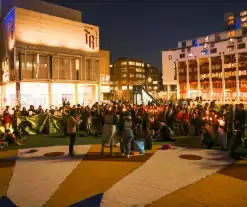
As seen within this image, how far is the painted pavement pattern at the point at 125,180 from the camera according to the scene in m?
5.56

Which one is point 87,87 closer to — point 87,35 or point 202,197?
point 87,35

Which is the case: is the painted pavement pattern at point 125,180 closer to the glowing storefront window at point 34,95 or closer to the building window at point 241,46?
the glowing storefront window at point 34,95

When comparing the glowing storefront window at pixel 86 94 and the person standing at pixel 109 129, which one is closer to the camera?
the person standing at pixel 109 129

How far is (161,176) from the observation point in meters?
7.12

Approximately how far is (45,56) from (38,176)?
28.4 metres

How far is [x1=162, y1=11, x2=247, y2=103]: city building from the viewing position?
72.6 metres

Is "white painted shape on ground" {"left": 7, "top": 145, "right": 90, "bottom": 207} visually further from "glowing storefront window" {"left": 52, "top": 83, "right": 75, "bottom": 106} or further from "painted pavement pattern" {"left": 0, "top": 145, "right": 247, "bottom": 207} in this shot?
"glowing storefront window" {"left": 52, "top": 83, "right": 75, "bottom": 106}

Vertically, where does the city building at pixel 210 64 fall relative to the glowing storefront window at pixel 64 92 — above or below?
above

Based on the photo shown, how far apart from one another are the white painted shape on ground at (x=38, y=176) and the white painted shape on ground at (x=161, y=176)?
1568 mm

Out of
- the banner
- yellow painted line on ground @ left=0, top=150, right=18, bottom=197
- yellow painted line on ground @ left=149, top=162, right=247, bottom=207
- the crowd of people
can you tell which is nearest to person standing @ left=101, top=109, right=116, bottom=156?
the crowd of people

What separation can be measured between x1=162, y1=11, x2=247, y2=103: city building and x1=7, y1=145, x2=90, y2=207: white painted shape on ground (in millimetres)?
60800

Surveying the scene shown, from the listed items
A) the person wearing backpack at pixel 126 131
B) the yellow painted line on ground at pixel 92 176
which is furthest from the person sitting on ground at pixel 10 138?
the person wearing backpack at pixel 126 131

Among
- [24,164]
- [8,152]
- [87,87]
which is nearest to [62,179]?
[24,164]

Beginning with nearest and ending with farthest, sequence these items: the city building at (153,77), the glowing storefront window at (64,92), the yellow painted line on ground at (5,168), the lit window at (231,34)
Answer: the yellow painted line on ground at (5,168)
the glowing storefront window at (64,92)
the lit window at (231,34)
the city building at (153,77)
